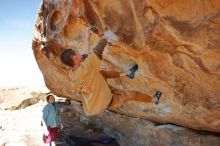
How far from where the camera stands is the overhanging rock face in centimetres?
627

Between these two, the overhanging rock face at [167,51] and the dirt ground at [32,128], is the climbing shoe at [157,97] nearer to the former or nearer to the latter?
the overhanging rock face at [167,51]

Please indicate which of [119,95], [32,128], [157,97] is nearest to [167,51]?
[157,97]

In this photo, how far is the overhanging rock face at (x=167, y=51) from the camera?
6.27 metres

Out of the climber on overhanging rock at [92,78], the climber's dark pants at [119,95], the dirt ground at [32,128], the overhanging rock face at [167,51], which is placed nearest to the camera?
the overhanging rock face at [167,51]

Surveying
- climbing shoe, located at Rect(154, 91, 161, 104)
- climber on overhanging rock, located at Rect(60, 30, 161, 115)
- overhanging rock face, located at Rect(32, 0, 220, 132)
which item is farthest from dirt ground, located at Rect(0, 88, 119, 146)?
climber on overhanging rock, located at Rect(60, 30, 161, 115)

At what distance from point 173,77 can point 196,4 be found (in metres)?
2.01

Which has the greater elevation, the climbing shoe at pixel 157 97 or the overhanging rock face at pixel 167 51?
the overhanging rock face at pixel 167 51

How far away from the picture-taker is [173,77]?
764cm

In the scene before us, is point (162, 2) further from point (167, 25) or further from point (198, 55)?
point (198, 55)

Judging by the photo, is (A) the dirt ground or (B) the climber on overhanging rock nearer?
(B) the climber on overhanging rock

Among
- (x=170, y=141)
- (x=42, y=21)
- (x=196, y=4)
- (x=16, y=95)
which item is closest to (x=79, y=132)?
(x=42, y=21)

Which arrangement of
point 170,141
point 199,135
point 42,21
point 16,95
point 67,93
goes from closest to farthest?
point 199,135 < point 170,141 < point 42,21 < point 67,93 < point 16,95

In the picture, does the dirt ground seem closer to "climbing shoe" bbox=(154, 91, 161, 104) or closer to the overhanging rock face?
the overhanging rock face

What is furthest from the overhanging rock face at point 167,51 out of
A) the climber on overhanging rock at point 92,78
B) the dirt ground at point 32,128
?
the dirt ground at point 32,128
